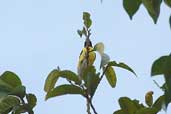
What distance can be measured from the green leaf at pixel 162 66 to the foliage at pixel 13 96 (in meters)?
0.55

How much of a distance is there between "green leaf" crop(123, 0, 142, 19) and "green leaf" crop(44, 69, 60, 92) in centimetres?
59

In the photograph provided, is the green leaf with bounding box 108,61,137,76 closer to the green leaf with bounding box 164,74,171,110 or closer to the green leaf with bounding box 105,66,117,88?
the green leaf with bounding box 105,66,117,88

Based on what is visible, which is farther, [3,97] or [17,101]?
[17,101]

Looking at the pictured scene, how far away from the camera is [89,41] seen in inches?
85.0

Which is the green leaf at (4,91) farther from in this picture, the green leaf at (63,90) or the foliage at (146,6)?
the foliage at (146,6)

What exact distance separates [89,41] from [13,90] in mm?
467

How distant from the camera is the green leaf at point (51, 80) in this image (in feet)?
6.79

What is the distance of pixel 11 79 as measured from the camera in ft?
6.35

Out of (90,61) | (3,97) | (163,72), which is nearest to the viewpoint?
(163,72)

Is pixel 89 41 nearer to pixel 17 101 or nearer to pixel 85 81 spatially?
pixel 85 81

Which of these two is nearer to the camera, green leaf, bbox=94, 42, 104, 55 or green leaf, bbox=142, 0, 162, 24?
green leaf, bbox=142, 0, 162, 24

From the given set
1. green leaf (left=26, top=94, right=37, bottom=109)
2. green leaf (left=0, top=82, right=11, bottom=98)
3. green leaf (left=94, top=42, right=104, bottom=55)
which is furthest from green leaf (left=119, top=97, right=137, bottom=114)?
green leaf (left=0, top=82, right=11, bottom=98)

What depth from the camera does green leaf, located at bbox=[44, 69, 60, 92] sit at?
81.5 inches

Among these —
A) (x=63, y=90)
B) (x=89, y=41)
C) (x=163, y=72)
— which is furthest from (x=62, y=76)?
(x=163, y=72)
